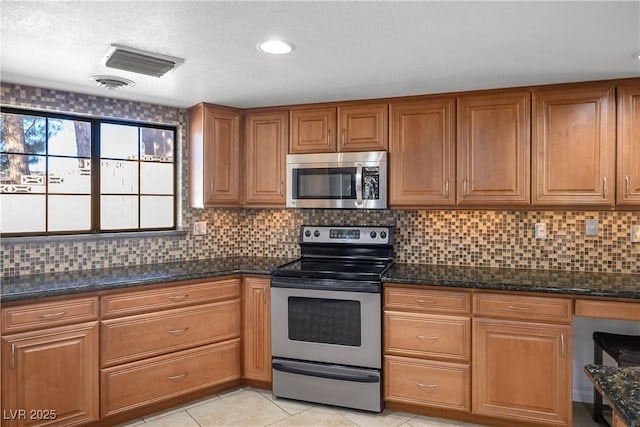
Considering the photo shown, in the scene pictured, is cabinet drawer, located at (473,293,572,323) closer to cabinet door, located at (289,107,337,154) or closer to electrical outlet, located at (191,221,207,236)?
cabinet door, located at (289,107,337,154)

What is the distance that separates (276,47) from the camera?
2.18 metres

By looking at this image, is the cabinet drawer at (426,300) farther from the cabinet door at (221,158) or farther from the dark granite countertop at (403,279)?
the cabinet door at (221,158)

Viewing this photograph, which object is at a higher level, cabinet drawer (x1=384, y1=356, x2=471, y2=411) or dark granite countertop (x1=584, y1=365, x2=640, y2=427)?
dark granite countertop (x1=584, y1=365, x2=640, y2=427)

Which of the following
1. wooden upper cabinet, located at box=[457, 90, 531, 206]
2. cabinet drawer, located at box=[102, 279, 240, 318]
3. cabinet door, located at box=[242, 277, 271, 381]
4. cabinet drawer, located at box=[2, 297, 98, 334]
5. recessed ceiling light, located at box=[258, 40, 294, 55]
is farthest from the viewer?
cabinet door, located at box=[242, 277, 271, 381]

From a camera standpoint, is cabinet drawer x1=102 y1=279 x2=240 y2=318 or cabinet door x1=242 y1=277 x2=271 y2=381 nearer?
cabinet drawer x1=102 y1=279 x2=240 y2=318

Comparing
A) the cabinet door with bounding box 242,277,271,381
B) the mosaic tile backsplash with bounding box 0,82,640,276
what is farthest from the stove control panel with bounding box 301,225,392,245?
the cabinet door with bounding box 242,277,271,381

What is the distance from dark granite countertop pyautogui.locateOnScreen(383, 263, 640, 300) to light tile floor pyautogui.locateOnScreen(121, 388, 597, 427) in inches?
33.6

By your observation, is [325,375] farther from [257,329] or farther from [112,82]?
[112,82]

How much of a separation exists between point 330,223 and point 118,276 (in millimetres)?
1611

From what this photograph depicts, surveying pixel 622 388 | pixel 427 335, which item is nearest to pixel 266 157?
pixel 427 335

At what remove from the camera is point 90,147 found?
3.19 m

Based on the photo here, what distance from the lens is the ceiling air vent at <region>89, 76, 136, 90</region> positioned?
266cm

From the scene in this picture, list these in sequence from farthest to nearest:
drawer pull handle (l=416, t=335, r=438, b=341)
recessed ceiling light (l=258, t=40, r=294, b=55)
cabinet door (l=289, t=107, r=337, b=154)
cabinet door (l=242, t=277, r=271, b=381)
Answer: cabinet door (l=289, t=107, r=337, b=154) < cabinet door (l=242, t=277, r=271, b=381) < drawer pull handle (l=416, t=335, r=438, b=341) < recessed ceiling light (l=258, t=40, r=294, b=55)

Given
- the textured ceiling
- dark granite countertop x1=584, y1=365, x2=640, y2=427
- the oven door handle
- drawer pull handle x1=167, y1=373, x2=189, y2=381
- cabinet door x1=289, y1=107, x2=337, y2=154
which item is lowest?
drawer pull handle x1=167, y1=373, x2=189, y2=381
